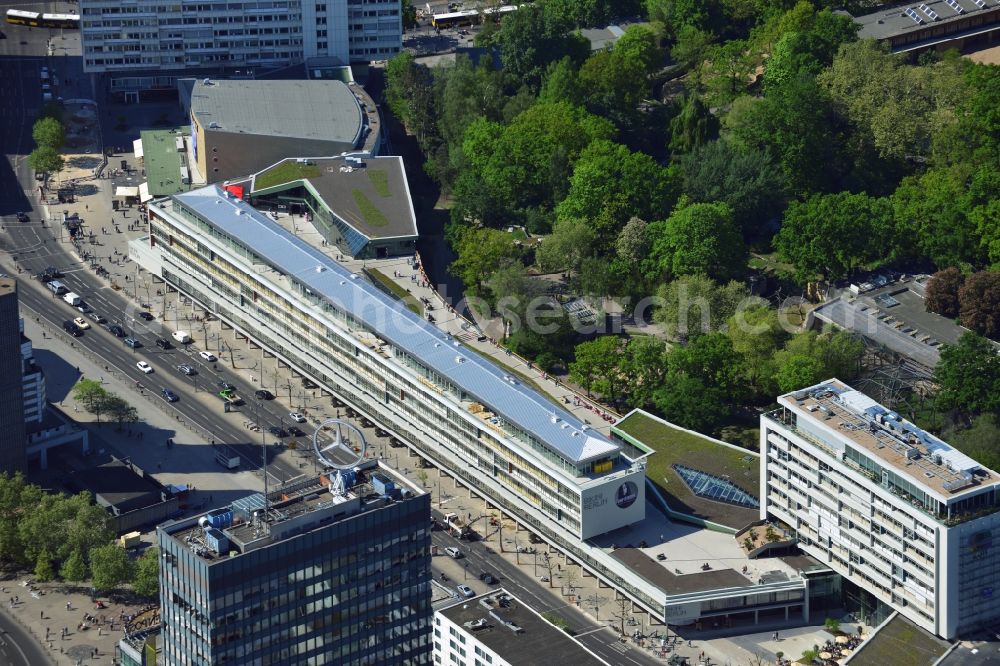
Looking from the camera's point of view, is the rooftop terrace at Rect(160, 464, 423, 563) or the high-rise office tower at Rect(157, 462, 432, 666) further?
the rooftop terrace at Rect(160, 464, 423, 563)

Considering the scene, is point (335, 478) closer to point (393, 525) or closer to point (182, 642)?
point (393, 525)

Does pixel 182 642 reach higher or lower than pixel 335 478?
lower

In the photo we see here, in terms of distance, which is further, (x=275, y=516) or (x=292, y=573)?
(x=275, y=516)

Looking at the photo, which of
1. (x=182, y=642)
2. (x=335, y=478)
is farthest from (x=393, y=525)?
(x=182, y=642)

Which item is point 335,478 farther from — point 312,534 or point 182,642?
point 182,642

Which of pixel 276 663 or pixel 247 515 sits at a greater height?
pixel 247 515

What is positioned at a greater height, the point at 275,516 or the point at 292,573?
the point at 275,516

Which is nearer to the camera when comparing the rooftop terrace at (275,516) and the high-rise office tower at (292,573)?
the high-rise office tower at (292,573)

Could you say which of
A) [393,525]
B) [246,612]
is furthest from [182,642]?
[393,525]
